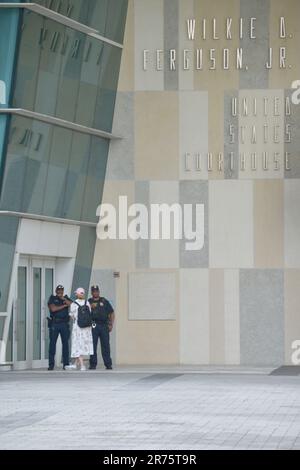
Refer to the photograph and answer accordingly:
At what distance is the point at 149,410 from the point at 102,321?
11435 mm

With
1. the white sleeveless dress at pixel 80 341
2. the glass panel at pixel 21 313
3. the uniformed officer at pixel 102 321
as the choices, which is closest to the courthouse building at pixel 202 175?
the glass panel at pixel 21 313

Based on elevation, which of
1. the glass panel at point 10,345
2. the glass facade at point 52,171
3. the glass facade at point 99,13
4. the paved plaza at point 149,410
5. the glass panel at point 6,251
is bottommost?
the paved plaza at point 149,410

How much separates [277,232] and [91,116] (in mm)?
5222

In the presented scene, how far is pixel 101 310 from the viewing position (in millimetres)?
31281

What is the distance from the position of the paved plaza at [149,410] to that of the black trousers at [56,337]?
50.4 inches

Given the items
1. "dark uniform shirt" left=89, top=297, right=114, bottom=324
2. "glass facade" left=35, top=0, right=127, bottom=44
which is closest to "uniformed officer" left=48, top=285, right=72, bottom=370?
"dark uniform shirt" left=89, top=297, right=114, bottom=324

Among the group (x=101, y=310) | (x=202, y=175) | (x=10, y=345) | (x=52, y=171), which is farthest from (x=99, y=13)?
(x=10, y=345)

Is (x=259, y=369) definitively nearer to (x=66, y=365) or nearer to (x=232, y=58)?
(x=66, y=365)

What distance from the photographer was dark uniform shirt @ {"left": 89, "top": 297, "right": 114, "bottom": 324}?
3125 centimetres

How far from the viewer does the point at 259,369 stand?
3206 centimetres

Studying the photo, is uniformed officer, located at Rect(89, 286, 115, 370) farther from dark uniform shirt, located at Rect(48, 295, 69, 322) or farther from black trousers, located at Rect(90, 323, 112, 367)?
dark uniform shirt, located at Rect(48, 295, 69, 322)

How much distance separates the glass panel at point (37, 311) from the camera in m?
32.4

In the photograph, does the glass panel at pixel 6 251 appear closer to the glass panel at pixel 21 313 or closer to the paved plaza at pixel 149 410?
the glass panel at pixel 21 313

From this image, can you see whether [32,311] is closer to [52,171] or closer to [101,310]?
[101,310]
